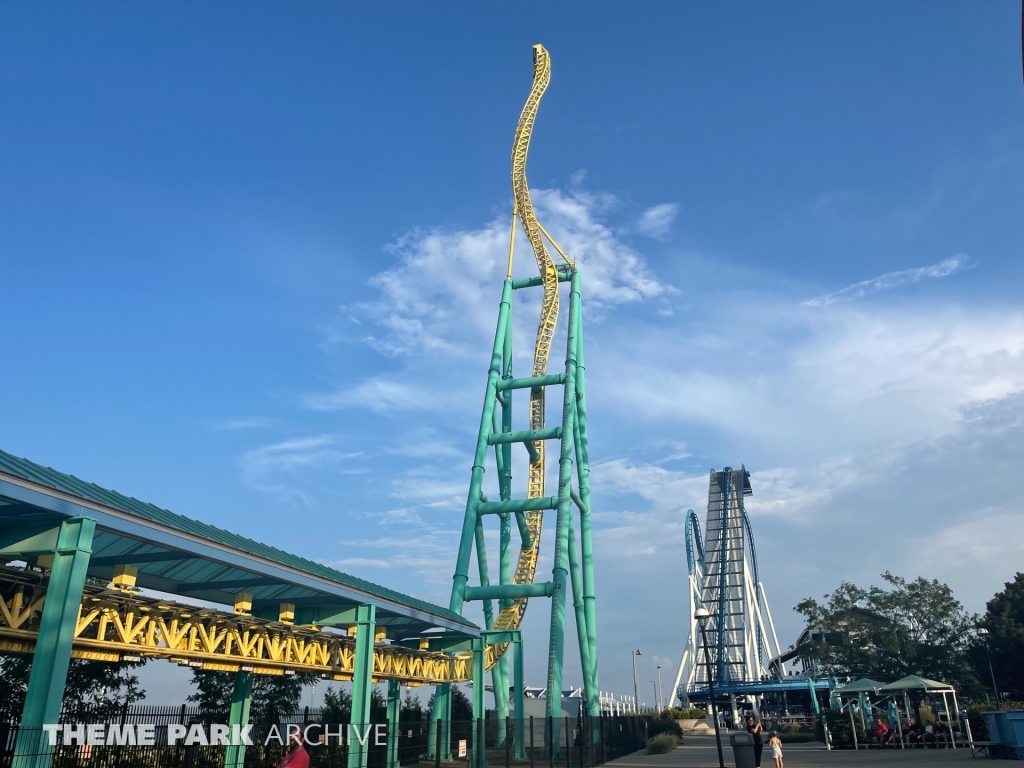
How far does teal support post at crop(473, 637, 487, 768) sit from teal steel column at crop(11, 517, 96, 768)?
1154 centimetres

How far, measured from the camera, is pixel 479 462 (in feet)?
119

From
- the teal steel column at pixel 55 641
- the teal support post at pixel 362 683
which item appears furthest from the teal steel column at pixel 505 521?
the teal steel column at pixel 55 641

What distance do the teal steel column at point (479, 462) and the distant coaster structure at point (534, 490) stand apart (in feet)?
0.15

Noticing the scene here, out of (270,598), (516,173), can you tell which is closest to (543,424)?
(516,173)

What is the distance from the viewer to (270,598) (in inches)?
766

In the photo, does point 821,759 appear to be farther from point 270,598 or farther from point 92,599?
point 92,599

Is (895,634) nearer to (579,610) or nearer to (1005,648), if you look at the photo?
(1005,648)

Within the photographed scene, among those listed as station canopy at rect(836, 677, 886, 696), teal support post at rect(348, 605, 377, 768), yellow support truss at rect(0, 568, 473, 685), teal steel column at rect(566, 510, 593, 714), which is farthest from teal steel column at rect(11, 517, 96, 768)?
station canopy at rect(836, 677, 886, 696)

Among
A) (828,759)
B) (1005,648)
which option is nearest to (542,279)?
(828,759)

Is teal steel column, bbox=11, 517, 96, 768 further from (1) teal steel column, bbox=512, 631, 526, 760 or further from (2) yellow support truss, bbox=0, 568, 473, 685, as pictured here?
(1) teal steel column, bbox=512, 631, 526, 760

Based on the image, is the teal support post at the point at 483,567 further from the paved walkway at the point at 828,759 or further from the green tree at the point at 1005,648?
the green tree at the point at 1005,648

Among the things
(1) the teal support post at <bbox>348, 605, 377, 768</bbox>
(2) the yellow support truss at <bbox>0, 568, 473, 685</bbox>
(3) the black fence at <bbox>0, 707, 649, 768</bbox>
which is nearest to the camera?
(2) the yellow support truss at <bbox>0, 568, 473, 685</bbox>

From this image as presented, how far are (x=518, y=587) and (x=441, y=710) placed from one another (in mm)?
5922

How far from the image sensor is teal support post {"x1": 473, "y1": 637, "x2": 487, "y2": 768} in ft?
68.2
